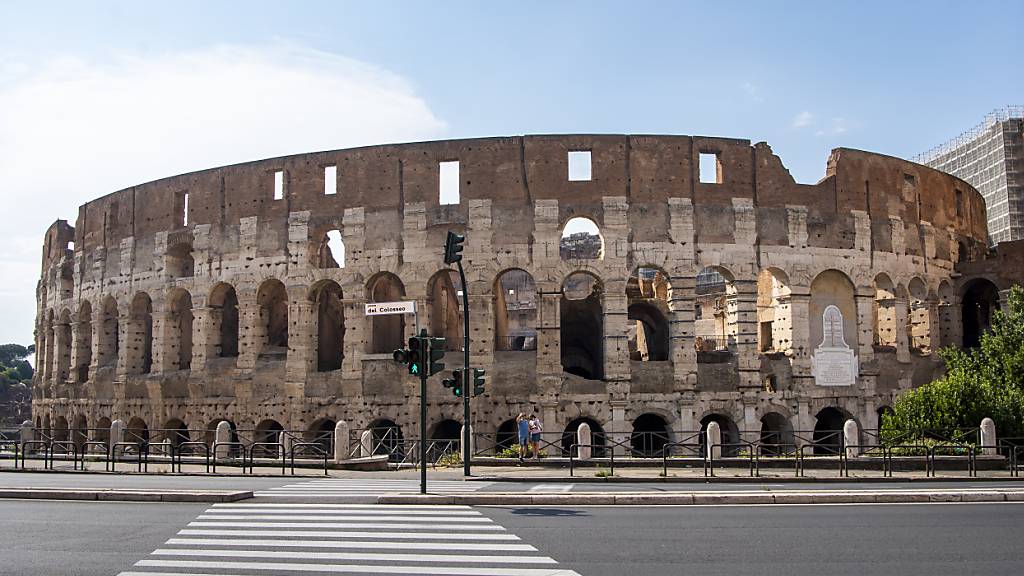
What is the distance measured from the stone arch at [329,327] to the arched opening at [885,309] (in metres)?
18.2

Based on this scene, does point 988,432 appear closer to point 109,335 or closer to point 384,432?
point 384,432

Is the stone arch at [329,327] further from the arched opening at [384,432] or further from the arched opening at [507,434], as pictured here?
the arched opening at [507,434]

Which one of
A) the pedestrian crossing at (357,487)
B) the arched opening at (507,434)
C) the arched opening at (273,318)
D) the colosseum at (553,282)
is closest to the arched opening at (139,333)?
the colosseum at (553,282)

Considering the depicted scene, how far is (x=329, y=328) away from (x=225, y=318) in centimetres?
444

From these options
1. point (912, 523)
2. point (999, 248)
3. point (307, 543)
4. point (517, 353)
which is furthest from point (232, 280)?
point (999, 248)

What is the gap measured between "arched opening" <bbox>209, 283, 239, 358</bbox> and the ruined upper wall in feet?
8.48

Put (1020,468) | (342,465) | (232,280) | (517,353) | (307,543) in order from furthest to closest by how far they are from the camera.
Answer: (232,280), (517,353), (342,465), (1020,468), (307,543)

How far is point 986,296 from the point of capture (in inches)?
1298

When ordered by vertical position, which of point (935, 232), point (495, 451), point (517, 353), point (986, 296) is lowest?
point (495, 451)

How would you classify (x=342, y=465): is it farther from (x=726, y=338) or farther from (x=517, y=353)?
(x=726, y=338)

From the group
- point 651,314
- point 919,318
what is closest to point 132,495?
point 651,314

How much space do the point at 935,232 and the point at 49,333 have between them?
120ft

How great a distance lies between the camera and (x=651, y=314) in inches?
1234

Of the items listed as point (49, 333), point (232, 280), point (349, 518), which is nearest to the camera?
point (349, 518)
